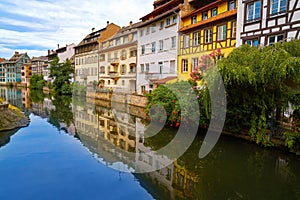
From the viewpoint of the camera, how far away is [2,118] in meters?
14.9

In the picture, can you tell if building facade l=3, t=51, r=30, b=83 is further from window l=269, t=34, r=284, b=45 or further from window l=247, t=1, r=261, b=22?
window l=269, t=34, r=284, b=45

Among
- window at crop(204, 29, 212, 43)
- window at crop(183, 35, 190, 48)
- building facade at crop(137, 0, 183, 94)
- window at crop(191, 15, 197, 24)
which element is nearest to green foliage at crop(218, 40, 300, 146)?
window at crop(204, 29, 212, 43)

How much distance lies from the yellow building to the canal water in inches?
329

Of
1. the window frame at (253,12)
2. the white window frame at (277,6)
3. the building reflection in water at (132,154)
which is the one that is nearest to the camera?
the building reflection in water at (132,154)

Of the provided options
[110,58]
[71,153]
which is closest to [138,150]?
[71,153]

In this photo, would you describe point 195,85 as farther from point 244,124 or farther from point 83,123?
point 83,123

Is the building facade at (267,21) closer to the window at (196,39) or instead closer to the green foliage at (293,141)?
the window at (196,39)

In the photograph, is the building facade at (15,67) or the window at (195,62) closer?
the window at (195,62)

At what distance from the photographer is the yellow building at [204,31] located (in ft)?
56.6

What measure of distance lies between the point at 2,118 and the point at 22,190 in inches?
383

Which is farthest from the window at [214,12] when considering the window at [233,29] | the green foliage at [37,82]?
the green foliage at [37,82]

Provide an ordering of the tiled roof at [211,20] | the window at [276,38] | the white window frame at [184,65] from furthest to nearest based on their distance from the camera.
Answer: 1. the white window frame at [184,65]
2. the tiled roof at [211,20]
3. the window at [276,38]

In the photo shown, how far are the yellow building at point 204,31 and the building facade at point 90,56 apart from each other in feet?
69.0

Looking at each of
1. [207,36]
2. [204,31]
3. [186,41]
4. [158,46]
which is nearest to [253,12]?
[207,36]
